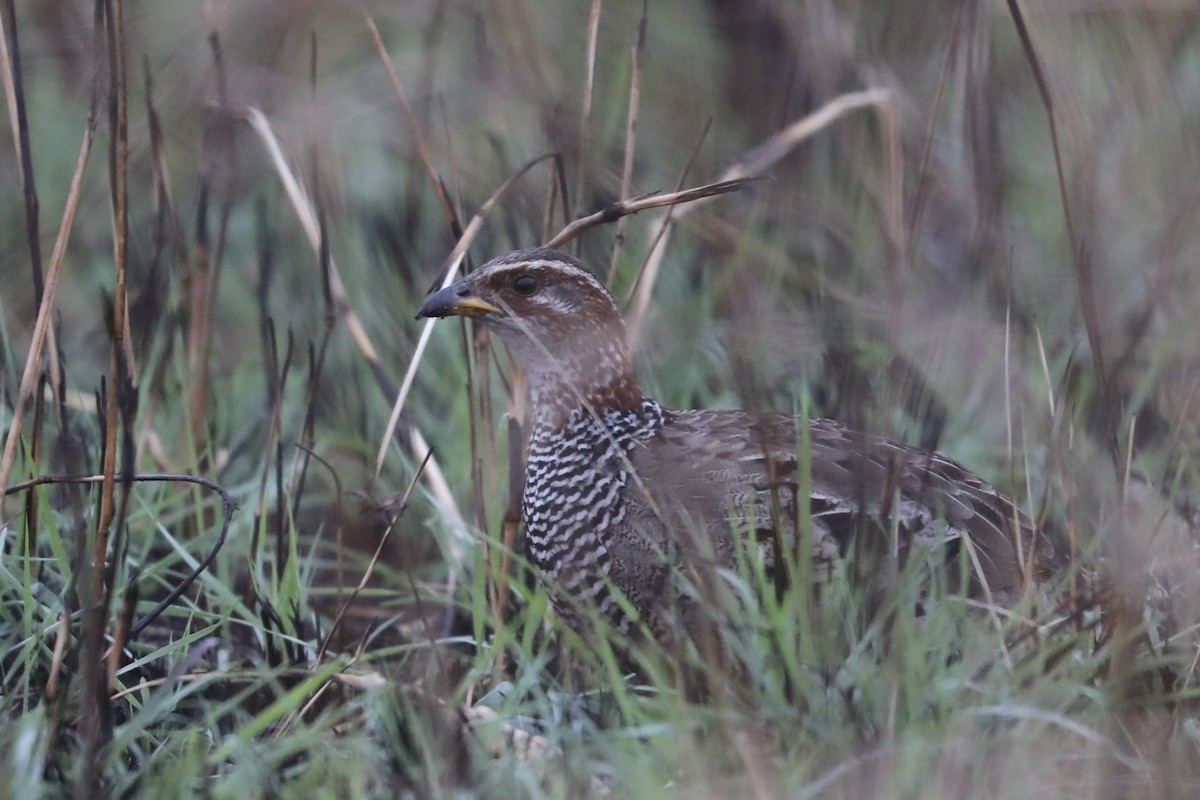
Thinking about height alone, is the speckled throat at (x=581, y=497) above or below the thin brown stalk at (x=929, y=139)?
below

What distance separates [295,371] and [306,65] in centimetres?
178

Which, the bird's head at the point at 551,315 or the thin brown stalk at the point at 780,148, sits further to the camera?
the thin brown stalk at the point at 780,148

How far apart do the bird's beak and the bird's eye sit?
90 millimetres

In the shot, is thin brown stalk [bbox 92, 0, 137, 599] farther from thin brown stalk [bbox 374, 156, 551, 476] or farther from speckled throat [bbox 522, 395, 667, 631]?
speckled throat [bbox 522, 395, 667, 631]

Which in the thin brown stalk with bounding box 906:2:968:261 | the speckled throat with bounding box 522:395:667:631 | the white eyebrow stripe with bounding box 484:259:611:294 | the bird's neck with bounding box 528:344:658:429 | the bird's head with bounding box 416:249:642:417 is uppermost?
the thin brown stalk with bounding box 906:2:968:261

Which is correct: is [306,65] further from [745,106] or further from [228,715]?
[228,715]

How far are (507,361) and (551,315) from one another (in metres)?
0.41

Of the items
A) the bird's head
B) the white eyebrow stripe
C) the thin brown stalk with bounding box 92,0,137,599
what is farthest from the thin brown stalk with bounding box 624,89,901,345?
the thin brown stalk with bounding box 92,0,137,599

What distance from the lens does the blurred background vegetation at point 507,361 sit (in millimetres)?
2680

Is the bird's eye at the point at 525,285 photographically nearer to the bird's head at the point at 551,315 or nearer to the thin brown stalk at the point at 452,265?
the bird's head at the point at 551,315

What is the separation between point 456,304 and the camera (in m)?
3.65

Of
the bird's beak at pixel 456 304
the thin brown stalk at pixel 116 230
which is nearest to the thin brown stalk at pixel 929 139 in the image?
the bird's beak at pixel 456 304

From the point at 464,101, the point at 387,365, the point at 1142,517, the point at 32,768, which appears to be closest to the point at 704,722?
the point at 1142,517

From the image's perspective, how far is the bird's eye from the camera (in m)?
3.72
